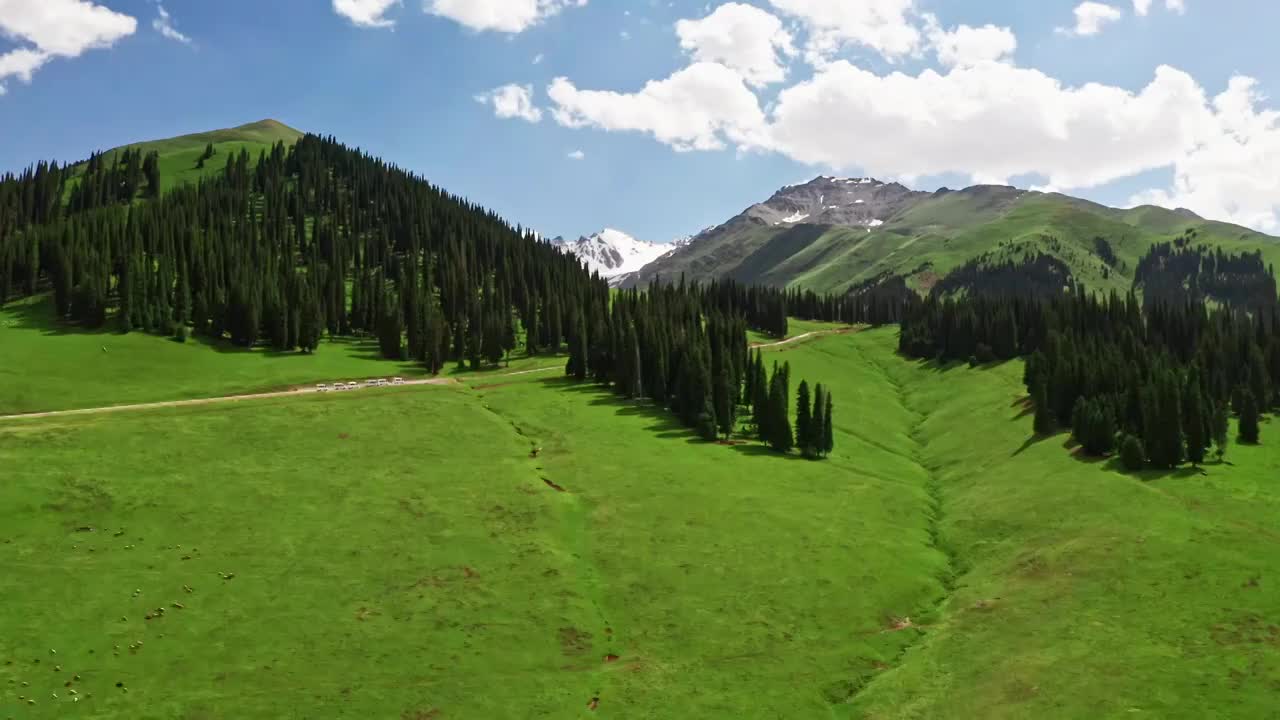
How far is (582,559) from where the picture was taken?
6831cm

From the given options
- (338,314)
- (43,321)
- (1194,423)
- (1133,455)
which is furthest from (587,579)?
(43,321)

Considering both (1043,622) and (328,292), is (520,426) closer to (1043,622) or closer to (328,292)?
(1043,622)

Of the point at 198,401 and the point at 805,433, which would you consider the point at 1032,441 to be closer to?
the point at 805,433

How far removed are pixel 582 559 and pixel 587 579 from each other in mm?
3926

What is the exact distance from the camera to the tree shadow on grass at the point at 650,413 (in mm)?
109938

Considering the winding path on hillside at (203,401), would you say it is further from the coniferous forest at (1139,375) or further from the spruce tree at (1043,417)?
the coniferous forest at (1139,375)

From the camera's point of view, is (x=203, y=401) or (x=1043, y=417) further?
(x=1043, y=417)


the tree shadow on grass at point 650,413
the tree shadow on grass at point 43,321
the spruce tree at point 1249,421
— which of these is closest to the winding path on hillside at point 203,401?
the tree shadow on grass at point 650,413

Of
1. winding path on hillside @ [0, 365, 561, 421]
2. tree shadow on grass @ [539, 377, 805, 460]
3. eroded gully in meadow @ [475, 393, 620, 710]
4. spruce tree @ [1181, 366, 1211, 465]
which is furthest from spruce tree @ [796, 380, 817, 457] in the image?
winding path on hillside @ [0, 365, 561, 421]

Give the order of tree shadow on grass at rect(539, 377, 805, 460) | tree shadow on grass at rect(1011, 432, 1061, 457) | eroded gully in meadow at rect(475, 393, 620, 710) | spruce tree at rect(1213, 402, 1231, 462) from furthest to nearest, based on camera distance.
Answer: tree shadow on grass at rect(1011, 432, 1061, 457)
tree shadow on grass at rect(539, 377, 805, 460)
spruce tree at rect(1213, 402, 1231, 462)
eroded gully in meadow at rect(475, 393, 620, 710)

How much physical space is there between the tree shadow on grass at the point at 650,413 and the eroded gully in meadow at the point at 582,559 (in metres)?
21.1

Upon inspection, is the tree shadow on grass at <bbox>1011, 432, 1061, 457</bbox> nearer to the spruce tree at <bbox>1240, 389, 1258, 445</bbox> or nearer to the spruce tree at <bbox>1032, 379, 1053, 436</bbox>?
the spruce tree at <bbox>1032, 379, 1053, 436</bbox>

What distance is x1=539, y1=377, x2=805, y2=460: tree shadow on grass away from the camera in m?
110

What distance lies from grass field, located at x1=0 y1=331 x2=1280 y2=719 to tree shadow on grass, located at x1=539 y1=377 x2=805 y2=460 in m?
7.41
